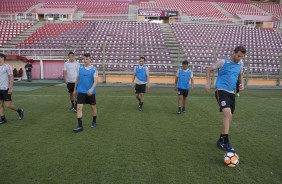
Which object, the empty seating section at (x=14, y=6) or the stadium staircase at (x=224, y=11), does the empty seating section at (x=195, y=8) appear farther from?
the empty seating section at (x=14, y=6)

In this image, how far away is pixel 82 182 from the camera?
3807 mm

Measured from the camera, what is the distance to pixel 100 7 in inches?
1457

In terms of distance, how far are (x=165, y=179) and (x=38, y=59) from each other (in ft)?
62.4

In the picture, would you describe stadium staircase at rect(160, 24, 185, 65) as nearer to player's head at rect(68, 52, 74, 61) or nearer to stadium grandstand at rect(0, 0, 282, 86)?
stadium grandstand at rect(0, 0, 282, 86)

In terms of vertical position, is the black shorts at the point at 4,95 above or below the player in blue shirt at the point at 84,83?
below

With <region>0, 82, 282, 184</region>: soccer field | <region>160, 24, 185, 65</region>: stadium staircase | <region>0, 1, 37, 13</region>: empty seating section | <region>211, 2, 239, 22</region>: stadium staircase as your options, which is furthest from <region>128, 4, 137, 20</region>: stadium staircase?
<region>0, 82, 282, 184</region>: soccer field

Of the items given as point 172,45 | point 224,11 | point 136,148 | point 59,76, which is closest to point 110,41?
point 172,45

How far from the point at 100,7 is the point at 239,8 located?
19.0 meters

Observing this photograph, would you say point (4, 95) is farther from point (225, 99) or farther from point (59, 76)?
point (59, 76)

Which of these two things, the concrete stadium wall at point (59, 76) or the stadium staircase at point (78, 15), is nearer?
the concrete stadium wall at point (59, 76)

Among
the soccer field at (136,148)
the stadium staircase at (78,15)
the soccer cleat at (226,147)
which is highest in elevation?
the stadium staircase at (78,15)

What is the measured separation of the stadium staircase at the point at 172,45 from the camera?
21.1m

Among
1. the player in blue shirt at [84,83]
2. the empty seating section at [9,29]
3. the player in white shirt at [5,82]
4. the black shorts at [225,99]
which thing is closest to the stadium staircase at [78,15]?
the empty seating section at [9,29]

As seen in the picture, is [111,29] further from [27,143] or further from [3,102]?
[27,143]
